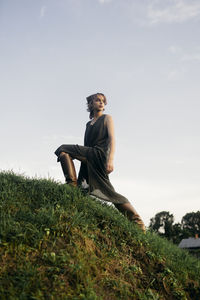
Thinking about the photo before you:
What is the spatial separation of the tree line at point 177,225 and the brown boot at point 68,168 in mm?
56527

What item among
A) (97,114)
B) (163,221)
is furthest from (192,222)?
(97,114)

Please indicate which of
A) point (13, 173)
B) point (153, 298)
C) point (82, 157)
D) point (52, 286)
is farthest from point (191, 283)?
point (13, 173)

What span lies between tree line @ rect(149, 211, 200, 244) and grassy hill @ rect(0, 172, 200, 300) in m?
56.8

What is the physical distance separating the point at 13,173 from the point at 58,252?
117 inches

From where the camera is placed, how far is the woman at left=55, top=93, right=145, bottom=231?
6.02m

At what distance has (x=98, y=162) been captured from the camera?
618 cm

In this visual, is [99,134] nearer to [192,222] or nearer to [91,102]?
[91,102]

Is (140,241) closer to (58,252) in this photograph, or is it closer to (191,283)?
(191,283)

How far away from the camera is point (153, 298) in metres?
4.27

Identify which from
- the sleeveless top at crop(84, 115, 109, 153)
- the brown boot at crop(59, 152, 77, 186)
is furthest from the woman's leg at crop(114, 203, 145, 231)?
the sleeveless top at crop(84, 115, 109, 153)

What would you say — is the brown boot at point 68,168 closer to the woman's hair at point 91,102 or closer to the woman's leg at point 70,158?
the woman's leg at point 70,158

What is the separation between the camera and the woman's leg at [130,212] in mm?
6073

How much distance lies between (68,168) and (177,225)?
200 ft

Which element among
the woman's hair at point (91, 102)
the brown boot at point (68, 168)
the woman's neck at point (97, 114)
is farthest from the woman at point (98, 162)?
the woman's hair at point (91, 102)
